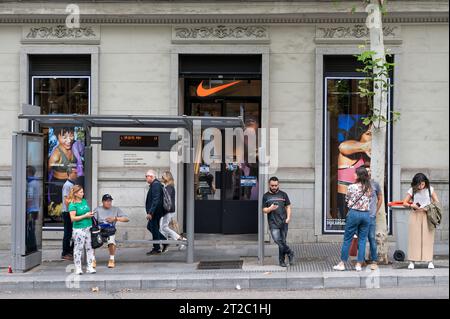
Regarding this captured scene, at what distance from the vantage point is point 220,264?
12.4m

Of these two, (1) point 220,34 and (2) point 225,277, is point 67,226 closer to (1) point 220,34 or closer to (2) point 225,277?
(2) point 225,277

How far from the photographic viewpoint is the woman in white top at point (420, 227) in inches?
444

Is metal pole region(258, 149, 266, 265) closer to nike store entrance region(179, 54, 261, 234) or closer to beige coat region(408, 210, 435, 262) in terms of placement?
beige coat region(408, 210, 435, 262)

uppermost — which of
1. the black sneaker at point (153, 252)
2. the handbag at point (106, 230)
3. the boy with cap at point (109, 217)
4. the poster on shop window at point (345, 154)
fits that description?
the poster on shop window at point (345, 154)

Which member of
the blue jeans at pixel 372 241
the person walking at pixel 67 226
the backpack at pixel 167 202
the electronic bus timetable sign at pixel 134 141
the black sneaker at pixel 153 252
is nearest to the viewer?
the blue jeans at pixel 372 241

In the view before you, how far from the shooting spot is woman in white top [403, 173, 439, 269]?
Answer: 11273 mm

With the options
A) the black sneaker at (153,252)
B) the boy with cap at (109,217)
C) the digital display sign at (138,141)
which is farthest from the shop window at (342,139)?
the boy with cap at (109,217)

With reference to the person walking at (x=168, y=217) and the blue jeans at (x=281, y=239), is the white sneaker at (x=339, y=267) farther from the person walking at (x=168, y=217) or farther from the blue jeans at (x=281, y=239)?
the person walking at (x=168, y=217)

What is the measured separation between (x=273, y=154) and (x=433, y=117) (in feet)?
12.0

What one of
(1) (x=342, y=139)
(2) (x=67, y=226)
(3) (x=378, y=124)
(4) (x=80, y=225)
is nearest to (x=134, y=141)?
(4) (x=80, y=225)

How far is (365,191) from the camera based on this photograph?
11180 millimetres

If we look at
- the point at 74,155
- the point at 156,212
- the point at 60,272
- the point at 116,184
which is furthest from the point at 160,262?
the point at 74,155

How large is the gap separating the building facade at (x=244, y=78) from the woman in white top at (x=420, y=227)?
11.3 ft

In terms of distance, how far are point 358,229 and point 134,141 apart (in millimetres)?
4407
